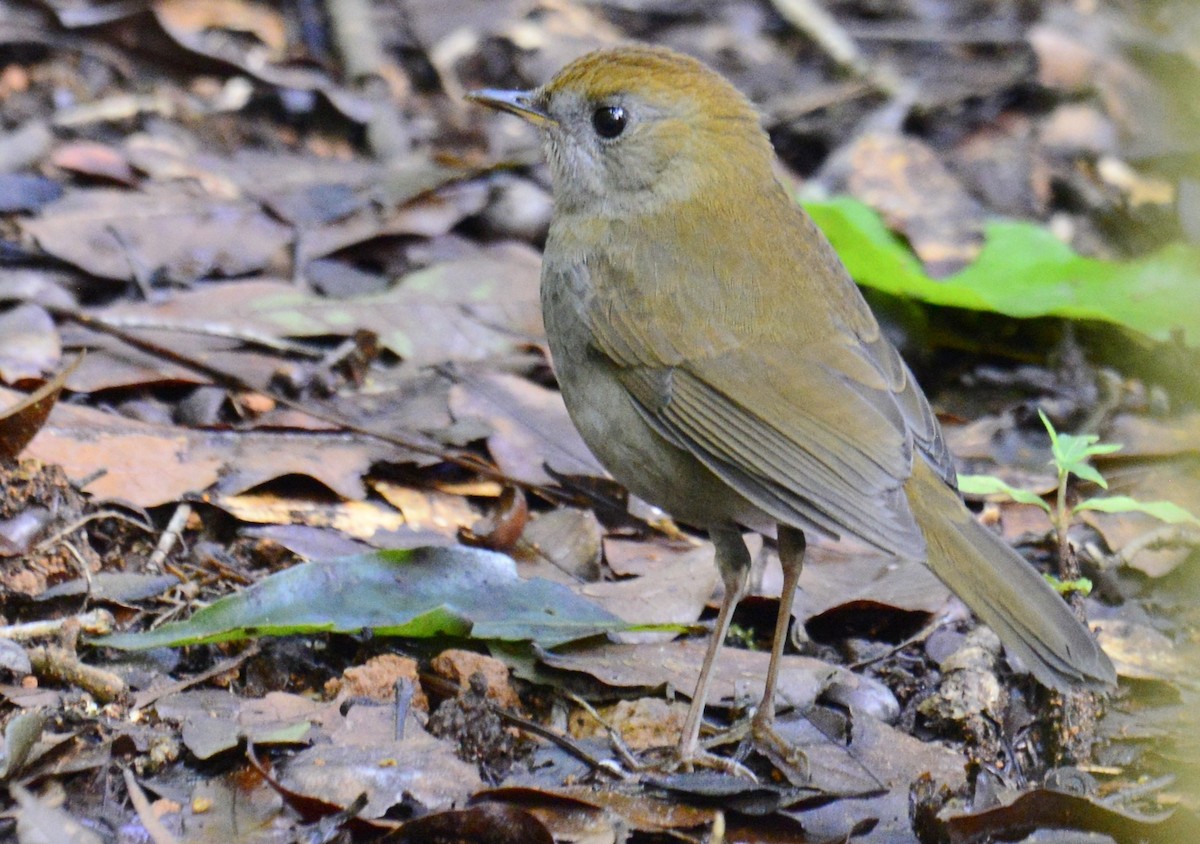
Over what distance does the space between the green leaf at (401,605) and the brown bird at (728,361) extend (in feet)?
1.36

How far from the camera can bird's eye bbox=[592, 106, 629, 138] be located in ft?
15.0

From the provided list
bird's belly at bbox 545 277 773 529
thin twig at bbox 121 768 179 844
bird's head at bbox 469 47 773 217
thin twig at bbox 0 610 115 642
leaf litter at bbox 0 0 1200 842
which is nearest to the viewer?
thin twig at bbox 121 768 179 844

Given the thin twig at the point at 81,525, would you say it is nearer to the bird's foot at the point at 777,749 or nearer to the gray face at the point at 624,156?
the gray face at the point at 624,156

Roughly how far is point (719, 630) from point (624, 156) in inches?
59.4

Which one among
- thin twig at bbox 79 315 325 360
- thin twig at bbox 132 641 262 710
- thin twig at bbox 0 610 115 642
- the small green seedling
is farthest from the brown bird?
thin twig at bbox 0 610 115 642

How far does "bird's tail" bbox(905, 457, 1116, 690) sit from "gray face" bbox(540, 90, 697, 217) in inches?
48.6

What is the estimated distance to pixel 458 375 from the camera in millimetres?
5301

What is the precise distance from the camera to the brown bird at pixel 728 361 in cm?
373

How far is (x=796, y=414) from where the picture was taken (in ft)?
13.0

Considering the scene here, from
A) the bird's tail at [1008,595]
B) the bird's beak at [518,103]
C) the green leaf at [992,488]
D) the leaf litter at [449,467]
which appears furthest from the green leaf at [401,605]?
the bird's beak at [518,103]

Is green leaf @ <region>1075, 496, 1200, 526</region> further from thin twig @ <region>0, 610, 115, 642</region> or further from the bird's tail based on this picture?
thin twig @ <region>0, 610, 115, 642</region>

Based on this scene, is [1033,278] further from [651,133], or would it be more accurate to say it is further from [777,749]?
[777,749]

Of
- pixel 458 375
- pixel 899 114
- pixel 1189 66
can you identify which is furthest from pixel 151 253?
pixel 1189 66

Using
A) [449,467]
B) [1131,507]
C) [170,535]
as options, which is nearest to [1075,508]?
[1131,507]
